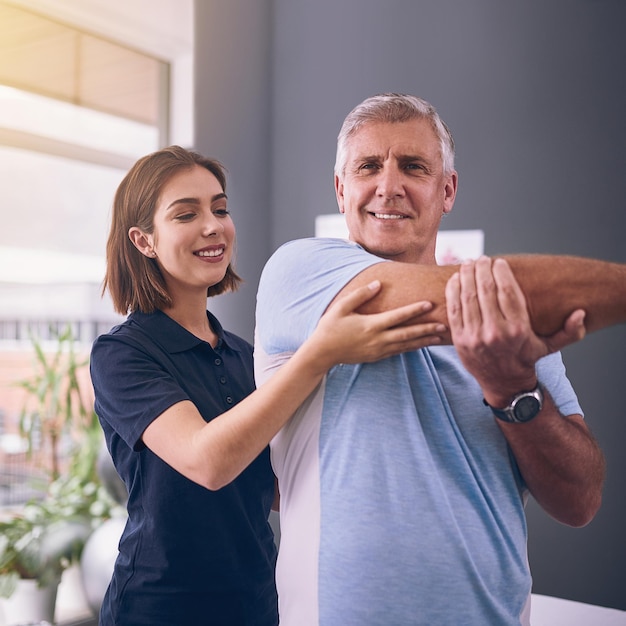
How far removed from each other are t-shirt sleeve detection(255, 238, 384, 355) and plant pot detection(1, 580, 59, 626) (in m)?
2.28

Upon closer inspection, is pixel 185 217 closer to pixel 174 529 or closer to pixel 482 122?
pixel 174 529

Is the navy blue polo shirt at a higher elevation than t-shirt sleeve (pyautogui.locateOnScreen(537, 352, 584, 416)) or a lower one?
lower

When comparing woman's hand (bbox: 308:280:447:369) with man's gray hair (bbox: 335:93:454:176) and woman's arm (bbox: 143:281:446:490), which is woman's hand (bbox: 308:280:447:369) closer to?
woman's arm (bbox: 143:281:446:490)

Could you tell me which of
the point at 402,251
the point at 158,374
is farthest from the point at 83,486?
the point at 402,251

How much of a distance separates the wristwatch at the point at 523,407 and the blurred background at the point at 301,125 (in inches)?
87.6

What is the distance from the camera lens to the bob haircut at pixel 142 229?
5.33 ft

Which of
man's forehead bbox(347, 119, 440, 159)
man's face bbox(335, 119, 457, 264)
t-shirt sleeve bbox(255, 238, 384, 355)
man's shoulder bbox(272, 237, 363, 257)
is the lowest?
t-shirt sleeve bbox(255, 238, 384, 355)

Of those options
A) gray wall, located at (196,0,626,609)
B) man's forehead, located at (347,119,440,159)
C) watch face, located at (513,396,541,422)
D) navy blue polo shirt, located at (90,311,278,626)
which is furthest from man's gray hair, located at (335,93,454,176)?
gray wall, located at (196,0,626,609)

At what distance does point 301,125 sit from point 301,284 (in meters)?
2.95

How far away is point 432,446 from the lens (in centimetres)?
94

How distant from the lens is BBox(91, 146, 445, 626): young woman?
1.15 m

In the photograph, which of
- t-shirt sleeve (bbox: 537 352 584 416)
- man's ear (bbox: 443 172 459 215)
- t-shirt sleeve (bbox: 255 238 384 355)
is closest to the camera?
t-shirt sleeve (bbox: 255 238 384 355)

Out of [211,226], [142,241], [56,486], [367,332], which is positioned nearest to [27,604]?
[56,486]

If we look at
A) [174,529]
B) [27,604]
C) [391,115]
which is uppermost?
[391,115]
